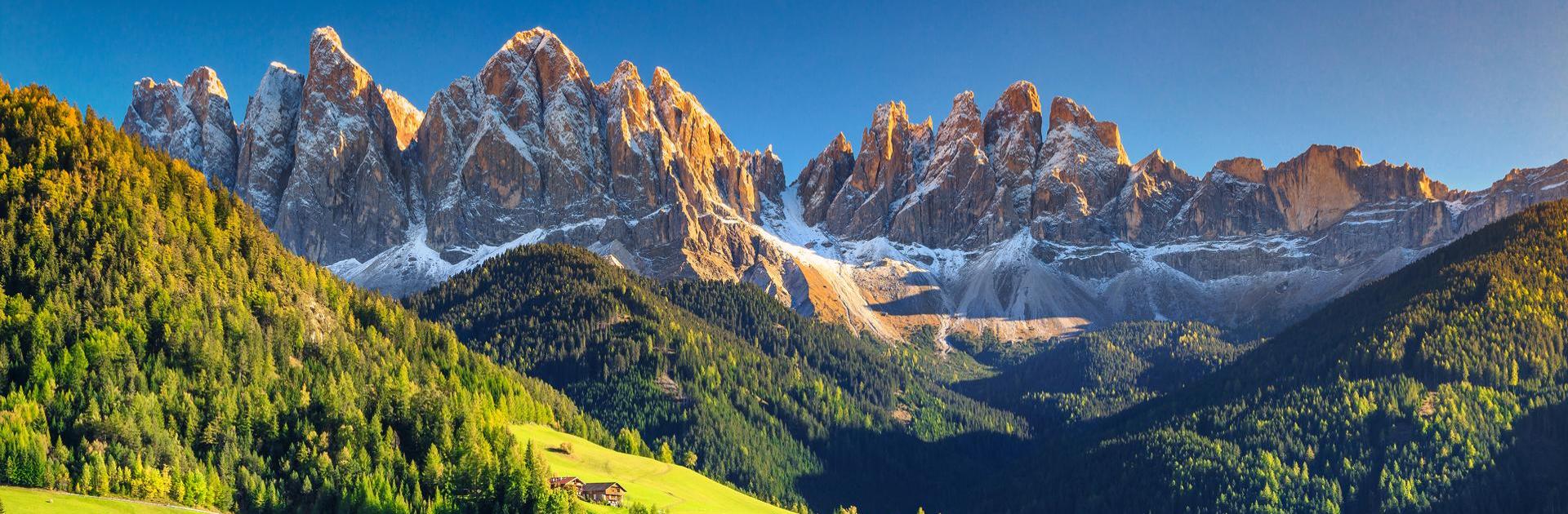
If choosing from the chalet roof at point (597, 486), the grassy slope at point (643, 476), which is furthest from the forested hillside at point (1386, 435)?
the chalet roof at point (597, 486)

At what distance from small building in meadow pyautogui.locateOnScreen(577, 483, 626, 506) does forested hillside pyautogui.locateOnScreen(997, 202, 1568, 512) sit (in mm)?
86672

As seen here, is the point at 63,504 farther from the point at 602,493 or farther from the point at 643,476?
the point at 643,476

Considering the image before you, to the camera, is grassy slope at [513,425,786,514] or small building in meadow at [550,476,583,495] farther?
grassy slope at [513,425,786,514]

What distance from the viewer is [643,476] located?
14062cm

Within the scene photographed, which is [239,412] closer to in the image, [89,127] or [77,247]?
[77,247]

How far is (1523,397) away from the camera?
176625mm

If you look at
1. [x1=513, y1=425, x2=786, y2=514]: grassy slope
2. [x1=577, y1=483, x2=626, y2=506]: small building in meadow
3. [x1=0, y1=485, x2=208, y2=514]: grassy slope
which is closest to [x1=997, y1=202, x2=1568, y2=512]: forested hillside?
[x1=513, y1=425, x2=786, y2=514]: grassy slope

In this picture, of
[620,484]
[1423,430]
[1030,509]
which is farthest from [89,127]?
[1423,430]

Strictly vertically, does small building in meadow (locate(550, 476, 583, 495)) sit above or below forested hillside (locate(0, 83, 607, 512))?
below

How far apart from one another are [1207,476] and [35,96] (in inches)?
6110

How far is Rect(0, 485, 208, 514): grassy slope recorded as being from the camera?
80.4 meters

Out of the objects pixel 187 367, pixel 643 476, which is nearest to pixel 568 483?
pixel 643 476

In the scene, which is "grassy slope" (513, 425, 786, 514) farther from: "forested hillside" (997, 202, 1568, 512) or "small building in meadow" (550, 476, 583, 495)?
"forested hillside" (997, 202, 1568, 512)

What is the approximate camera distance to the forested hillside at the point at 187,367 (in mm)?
94750
